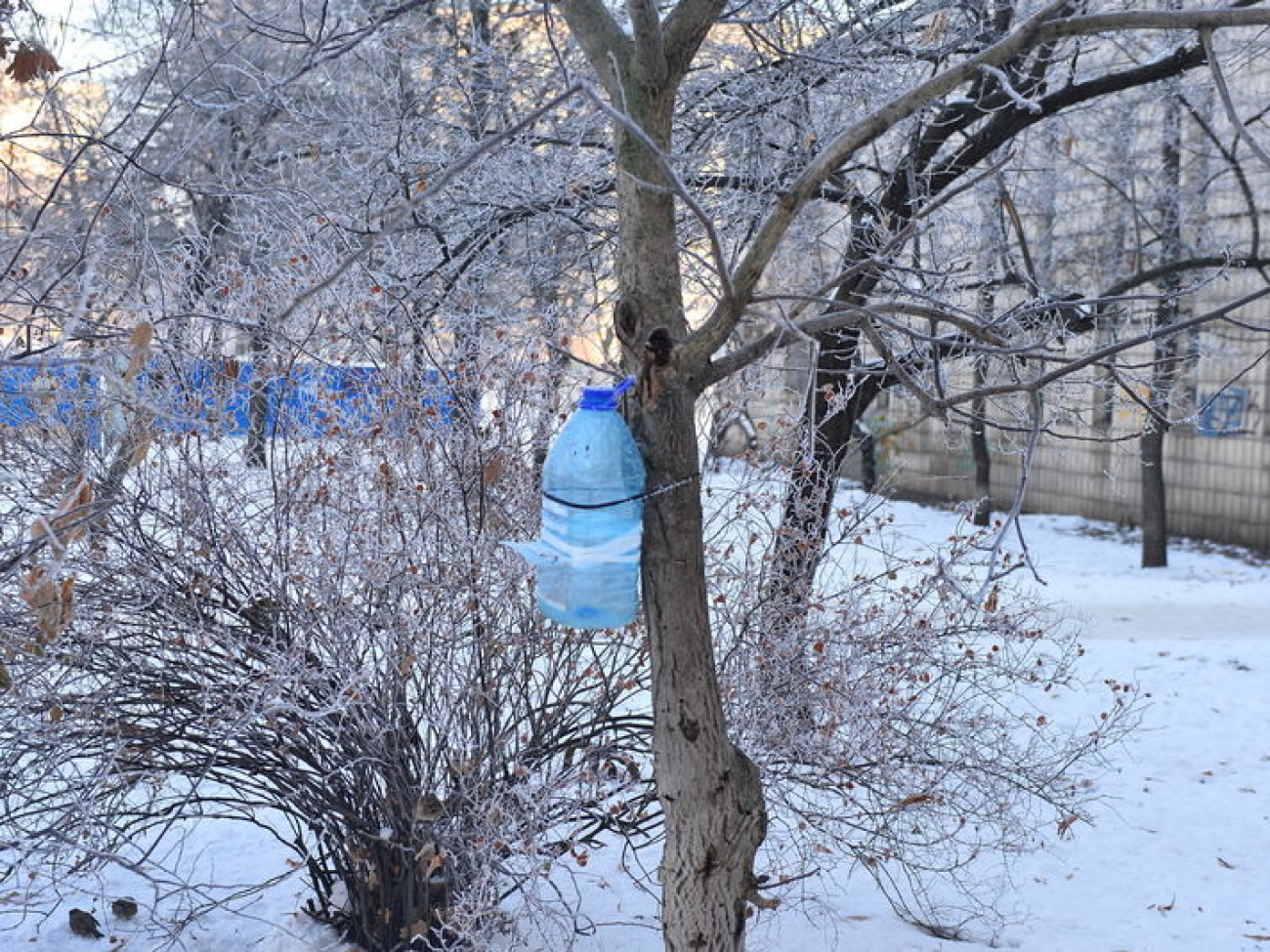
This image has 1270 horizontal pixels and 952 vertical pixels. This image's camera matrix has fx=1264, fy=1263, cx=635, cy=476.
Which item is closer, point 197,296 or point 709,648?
point 709,648

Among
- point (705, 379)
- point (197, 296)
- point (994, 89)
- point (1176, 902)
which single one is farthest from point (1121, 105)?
point (705, 379)

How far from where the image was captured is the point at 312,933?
16.2ft

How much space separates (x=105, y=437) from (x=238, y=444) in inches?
17.9

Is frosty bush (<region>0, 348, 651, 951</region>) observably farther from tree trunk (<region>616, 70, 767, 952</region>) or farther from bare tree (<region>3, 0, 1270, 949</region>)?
tree trunk (<region>616, 70, 767, 952</region>)

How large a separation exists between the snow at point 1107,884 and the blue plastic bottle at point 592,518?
213 cm

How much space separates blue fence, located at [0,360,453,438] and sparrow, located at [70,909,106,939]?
215cm

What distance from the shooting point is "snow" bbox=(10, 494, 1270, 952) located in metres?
5.22

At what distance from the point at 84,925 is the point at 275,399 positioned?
2.40m

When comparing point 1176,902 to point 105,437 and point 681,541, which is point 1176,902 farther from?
point 105,437

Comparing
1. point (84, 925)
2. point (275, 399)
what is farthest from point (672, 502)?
point (84, 925)

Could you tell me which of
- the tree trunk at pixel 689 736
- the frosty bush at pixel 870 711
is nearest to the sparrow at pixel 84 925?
the frosty bush at pixel 870 711

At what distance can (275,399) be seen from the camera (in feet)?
15.6

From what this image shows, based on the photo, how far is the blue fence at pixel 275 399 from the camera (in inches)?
174

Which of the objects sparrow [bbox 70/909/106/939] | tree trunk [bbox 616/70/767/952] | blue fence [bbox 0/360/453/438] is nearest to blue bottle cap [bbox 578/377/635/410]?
tree trunk [bbox 616/70/767/952]
